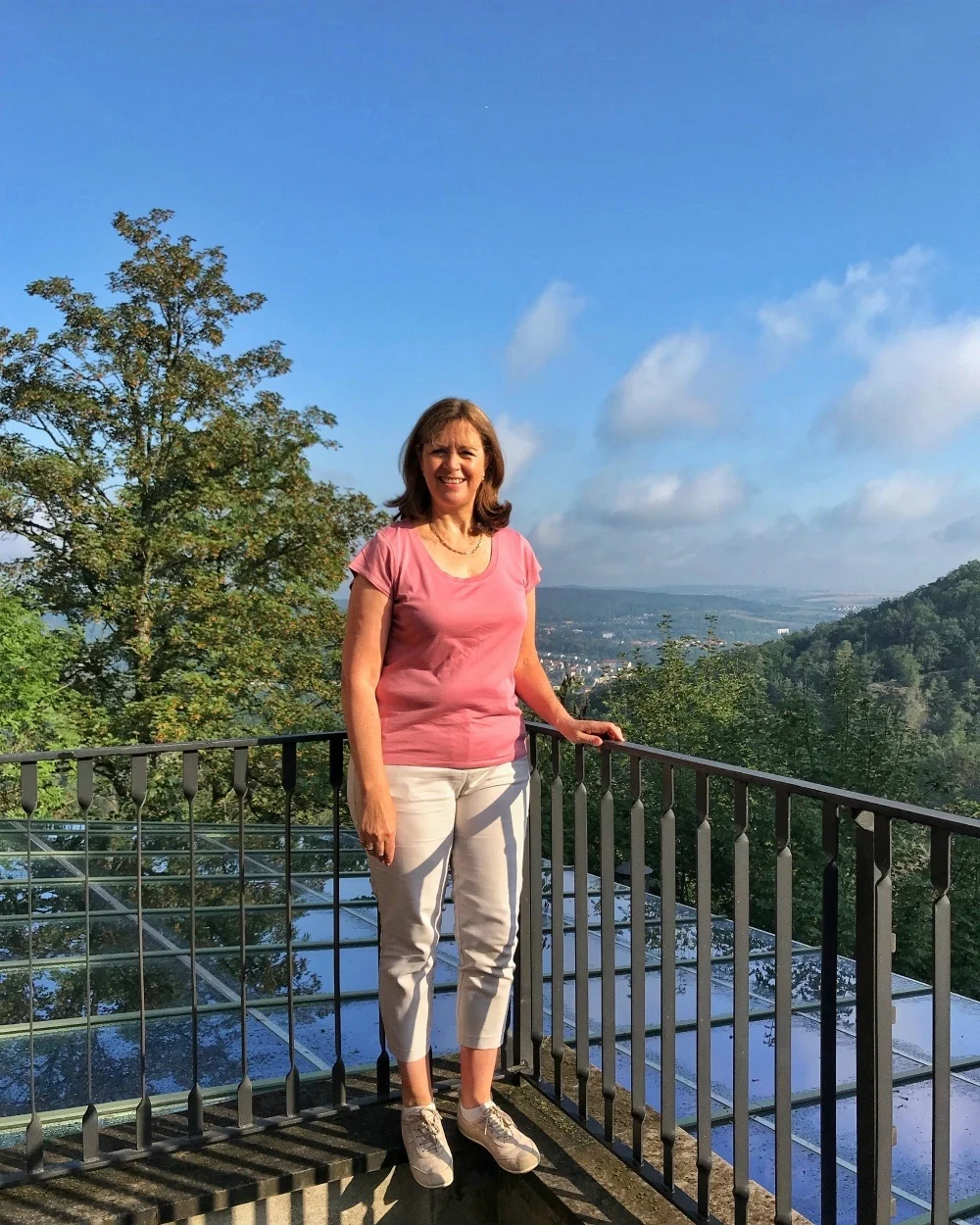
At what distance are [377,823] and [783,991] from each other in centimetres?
82

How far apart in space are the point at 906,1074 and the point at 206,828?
18.4ft

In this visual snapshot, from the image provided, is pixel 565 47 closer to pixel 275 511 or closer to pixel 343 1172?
pixel 275 511

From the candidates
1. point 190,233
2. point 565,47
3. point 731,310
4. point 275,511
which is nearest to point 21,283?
point 190,233

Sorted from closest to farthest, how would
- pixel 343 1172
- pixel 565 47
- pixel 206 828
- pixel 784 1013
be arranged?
pixel 784 1013
pixel 343 1172
pixel 206 828
pixel 565 47

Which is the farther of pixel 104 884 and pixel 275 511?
pixel 275 511

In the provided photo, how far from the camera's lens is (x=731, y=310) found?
223ft

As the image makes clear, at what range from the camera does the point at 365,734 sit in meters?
2.03

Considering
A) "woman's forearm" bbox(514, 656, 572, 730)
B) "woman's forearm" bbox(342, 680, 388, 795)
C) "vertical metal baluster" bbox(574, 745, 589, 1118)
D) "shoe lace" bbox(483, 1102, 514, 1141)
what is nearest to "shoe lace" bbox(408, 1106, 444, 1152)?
"shoe lace" bbox(483, 1102, 514, 1141)

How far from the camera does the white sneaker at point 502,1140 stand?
88.2 inches

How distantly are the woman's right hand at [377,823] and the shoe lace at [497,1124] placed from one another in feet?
2.39

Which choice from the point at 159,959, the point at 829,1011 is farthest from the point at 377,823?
the point at 159,959

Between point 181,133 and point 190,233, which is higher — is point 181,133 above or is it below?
above

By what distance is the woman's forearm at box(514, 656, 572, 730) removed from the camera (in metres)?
2.39

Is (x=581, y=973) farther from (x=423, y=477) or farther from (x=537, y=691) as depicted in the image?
(x=423, y=477)
